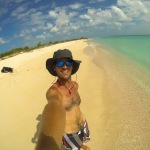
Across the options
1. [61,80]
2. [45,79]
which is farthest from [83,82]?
[61,80]

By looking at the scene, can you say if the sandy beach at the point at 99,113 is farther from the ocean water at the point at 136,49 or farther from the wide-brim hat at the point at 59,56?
the ocean water at the point at 136,49

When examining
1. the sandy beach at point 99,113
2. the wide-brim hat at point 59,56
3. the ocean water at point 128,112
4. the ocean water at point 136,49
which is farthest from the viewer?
the ocean water at point 136,49

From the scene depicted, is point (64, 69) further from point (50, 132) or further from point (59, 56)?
point (50, 132)

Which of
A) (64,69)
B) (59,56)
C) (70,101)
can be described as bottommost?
(70,101)

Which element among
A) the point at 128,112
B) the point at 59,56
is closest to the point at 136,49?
the point at 128,112

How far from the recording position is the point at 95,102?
832 cm

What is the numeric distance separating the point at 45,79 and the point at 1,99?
3.52m

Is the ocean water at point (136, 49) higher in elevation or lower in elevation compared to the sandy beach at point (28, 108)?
higher

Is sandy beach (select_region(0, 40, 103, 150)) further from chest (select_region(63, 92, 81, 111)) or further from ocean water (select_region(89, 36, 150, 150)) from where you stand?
chest (select_region(63, 92, 81, 111))

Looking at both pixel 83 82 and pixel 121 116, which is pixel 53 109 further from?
pixel 83 82

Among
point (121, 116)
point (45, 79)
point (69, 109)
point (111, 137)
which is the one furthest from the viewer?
point (45, 79)

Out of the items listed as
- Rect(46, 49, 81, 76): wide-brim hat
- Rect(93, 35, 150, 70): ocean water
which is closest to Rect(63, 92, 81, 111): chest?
Rect(46, 49, 81, 76): wide-brim hat

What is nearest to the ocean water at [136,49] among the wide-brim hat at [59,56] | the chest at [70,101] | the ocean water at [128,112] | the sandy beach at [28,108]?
the ocean water at [128,112]

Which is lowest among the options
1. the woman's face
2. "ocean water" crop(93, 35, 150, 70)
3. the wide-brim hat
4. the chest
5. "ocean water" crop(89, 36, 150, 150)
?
"ocean water" crop(89, 36, 150, 150)
